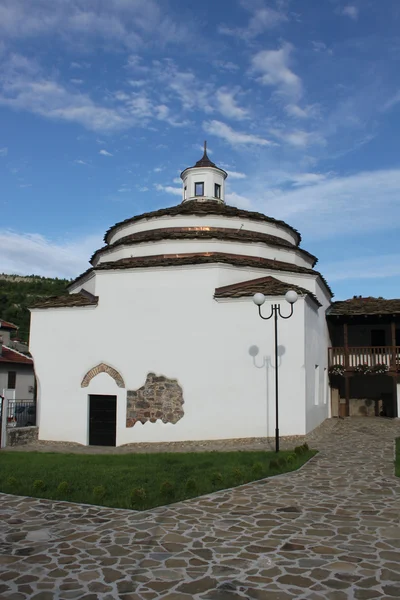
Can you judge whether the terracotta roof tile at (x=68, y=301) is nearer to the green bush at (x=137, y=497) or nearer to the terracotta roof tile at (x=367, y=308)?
the green bush at (x=137, y=497)

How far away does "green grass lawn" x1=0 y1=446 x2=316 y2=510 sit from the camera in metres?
9.07

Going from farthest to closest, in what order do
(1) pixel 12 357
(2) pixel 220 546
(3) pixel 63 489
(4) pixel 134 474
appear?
(1) pixel 12 357 → (4) pixel 134 474 → (3) pixel 63 489 → (2) pixel 220 546

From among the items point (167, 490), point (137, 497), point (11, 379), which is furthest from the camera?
point (11, 379)

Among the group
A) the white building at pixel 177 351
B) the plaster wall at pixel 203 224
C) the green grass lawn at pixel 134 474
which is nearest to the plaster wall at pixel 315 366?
the white building at pixel 177 351

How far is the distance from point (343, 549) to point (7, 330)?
3640 centimetres

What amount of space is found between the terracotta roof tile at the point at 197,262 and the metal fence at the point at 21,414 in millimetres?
6301

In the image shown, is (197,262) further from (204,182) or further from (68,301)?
(204,182)

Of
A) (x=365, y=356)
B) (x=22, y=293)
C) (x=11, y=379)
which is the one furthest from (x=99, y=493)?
(x=22, y=293)

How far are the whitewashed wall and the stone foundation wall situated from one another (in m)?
0.29

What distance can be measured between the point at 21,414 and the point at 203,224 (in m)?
11.1

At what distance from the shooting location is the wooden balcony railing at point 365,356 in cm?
2198

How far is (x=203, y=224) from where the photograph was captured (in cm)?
2078

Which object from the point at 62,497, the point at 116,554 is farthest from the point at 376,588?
the point at 62,497

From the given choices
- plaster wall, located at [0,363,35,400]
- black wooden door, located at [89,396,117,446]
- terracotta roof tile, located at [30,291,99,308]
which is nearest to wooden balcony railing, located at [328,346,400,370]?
black wooden door, located at [89,396,117,446]
